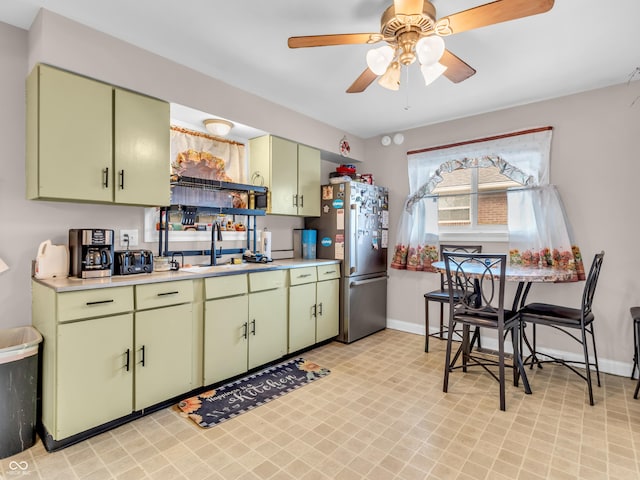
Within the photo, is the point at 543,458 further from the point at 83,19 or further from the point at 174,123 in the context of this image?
the point at 83,19

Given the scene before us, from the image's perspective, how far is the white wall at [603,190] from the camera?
290 cm

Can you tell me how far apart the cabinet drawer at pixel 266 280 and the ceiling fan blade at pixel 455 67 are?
2052 millimetres

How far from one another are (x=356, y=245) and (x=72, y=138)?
267 centimetres

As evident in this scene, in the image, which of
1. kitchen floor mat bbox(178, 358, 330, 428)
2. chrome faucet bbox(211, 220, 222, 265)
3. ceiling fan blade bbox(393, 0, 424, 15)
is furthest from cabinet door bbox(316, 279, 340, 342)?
ceiling fan blade bbox(393, 0, 424, 15)

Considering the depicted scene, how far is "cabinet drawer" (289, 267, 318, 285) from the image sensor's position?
127 inches

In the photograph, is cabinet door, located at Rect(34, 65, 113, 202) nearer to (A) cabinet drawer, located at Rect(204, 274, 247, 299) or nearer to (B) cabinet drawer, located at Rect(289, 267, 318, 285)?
(A) cabinet drawer, located at Rect(204, 274, 247, 299)

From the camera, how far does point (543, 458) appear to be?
183cm

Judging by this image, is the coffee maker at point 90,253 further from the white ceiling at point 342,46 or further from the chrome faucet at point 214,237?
the white ceiling at point 342,46

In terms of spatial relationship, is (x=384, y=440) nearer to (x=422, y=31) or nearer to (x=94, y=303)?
(x=94, y=303)

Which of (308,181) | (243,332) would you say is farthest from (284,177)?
(243,332)

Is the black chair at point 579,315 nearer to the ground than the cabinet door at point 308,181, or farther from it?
nearer to the ground

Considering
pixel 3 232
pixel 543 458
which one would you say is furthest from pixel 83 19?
pixel 543 458

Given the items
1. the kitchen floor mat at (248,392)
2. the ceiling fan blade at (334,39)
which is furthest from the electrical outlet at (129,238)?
the ceiling fan blade at (334,39)

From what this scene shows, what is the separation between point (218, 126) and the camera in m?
3.03
